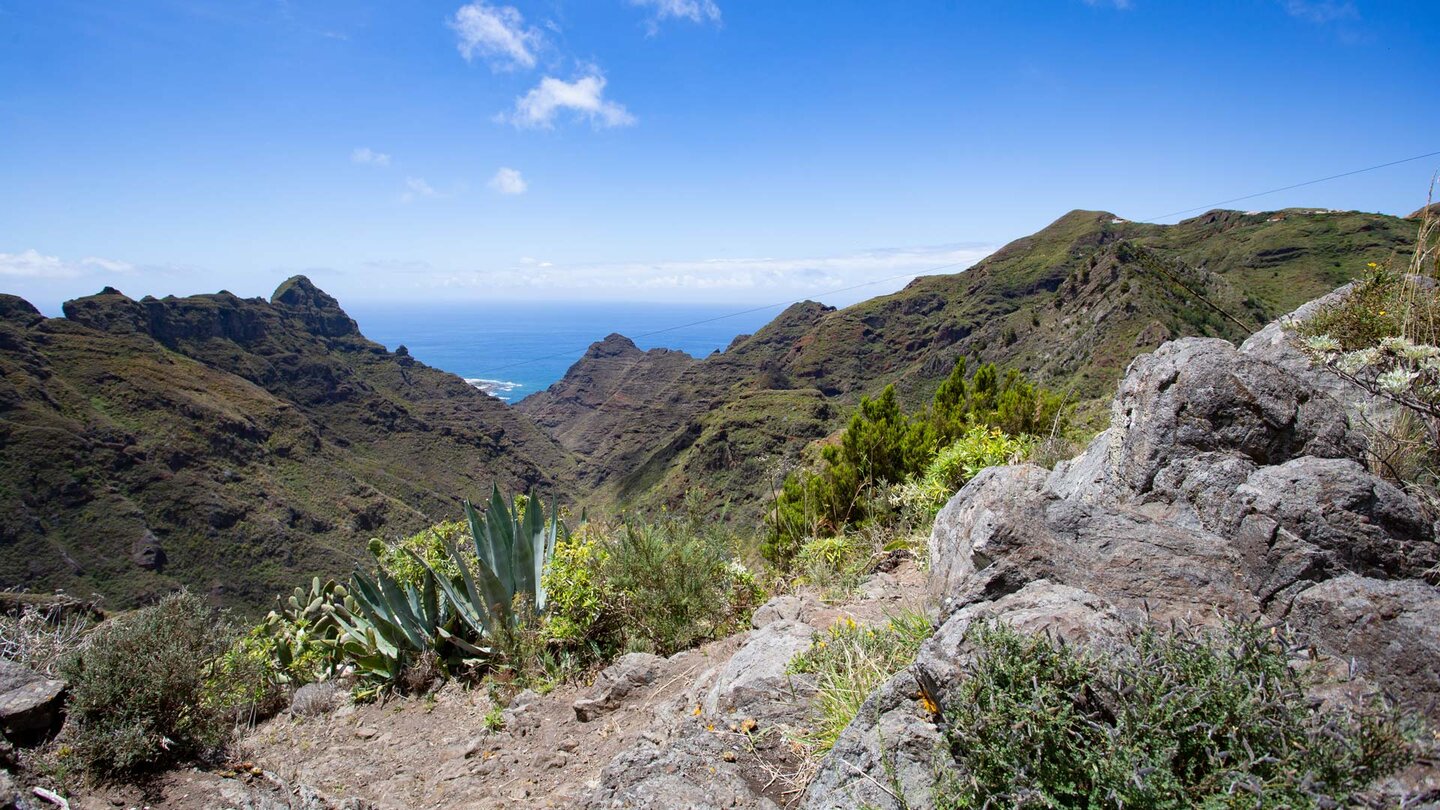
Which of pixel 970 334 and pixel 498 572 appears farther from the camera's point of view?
pixel 970 334

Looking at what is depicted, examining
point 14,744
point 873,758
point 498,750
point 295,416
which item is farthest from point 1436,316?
point 295,416

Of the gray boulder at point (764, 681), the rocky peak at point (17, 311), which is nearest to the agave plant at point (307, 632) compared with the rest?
the gray boulder at point (764, 681)

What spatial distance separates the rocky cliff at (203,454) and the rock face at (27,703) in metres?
34.7

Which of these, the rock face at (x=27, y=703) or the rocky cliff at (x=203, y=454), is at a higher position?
the rock face at (x=27, y=703)

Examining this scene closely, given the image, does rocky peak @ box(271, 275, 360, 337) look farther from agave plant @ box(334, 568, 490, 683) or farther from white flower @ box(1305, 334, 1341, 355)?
white flower @ box(1305, 334, 1341, 355)

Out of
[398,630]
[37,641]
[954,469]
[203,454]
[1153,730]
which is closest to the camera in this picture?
[1153,730]

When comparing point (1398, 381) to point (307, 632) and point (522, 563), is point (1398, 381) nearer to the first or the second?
point (522, 563)

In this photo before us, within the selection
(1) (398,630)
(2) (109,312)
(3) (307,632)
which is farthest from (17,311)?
(1) (398,630)

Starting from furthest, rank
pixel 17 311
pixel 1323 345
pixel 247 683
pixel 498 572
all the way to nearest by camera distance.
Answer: pixel 17 311
pixel 498 572
pixel 247 683
pixel 1323 345

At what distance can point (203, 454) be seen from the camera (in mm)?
74062

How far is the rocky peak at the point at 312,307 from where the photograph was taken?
145m

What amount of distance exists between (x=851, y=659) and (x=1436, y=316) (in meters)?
3.87

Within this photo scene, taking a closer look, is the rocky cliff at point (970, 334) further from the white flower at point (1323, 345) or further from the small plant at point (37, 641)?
the small plant at point (37, 641)

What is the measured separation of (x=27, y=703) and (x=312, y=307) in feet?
567
